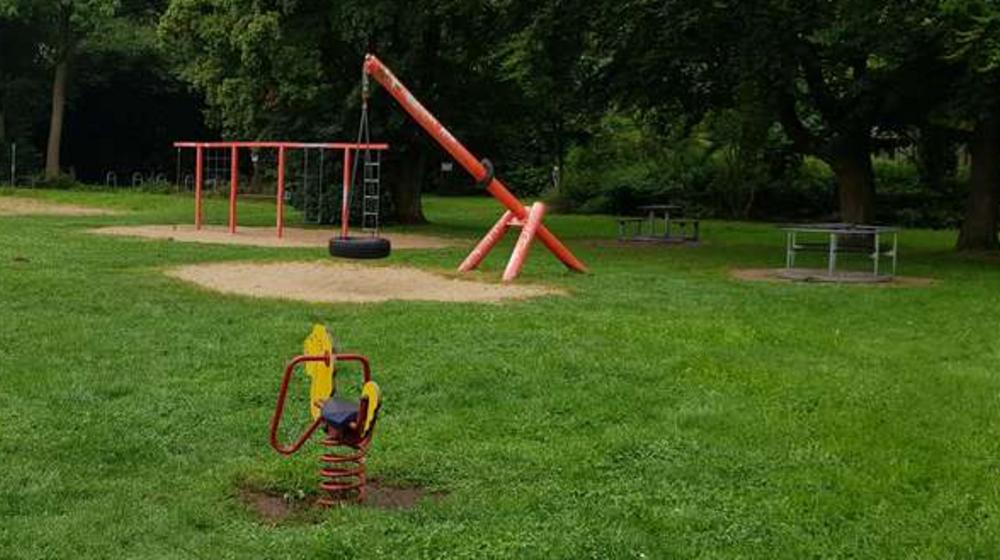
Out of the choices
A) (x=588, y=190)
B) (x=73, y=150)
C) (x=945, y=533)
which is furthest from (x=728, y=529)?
(x=73, y=150)

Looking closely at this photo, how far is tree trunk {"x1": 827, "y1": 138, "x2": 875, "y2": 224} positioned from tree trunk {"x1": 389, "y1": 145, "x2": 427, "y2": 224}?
9.35 metres

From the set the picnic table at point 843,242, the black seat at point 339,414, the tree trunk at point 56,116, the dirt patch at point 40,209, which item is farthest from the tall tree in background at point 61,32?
the black seat at point 339,414

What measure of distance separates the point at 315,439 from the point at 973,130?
52.7 ft

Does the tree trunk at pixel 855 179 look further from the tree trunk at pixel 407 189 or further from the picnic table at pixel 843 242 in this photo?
the tree trunk at pixel 407 189

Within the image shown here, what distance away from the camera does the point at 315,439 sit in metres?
6.00

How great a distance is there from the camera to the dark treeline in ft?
58.5

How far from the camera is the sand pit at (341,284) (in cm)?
1204

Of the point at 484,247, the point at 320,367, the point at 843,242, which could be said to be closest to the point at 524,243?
the point at 484,247

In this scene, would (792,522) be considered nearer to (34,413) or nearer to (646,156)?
(34,413)

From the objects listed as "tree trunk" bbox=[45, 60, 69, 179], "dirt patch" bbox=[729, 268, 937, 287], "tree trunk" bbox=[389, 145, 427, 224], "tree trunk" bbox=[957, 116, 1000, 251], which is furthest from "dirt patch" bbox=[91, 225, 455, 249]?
"tree trunk" bbox=[45, 60, 69, 179]

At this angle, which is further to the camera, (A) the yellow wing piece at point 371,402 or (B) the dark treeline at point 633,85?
(B) the dark treeline at point 633,85

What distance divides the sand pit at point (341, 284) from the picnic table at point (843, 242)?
437 cm

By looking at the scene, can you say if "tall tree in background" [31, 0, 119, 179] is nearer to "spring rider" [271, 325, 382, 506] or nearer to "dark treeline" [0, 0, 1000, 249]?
"dark treeline" [0, 0, 1000, 249]

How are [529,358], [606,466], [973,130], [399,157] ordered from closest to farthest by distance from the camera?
[606,466]
[529,358]
[973,130]
[399,157]
